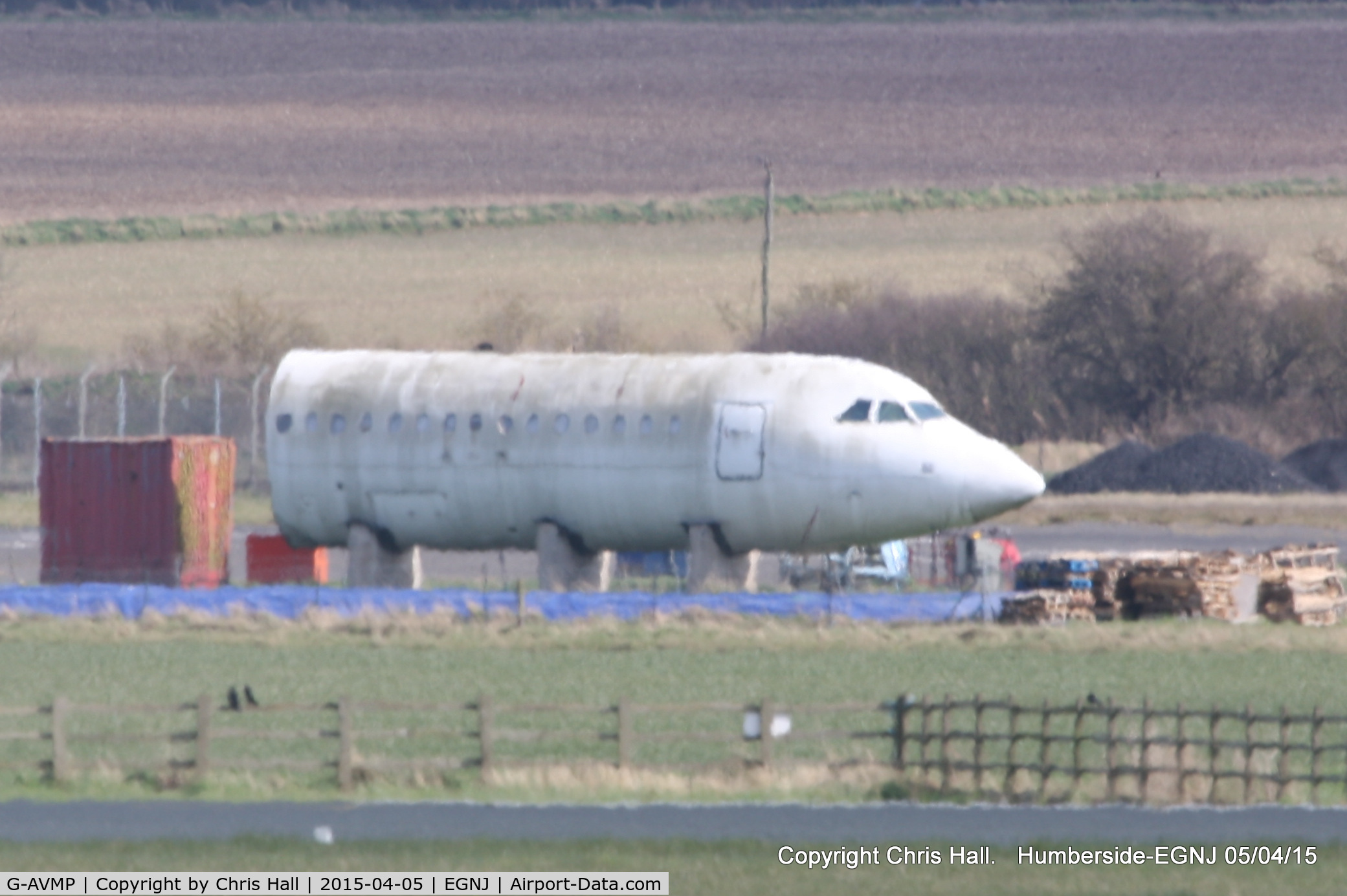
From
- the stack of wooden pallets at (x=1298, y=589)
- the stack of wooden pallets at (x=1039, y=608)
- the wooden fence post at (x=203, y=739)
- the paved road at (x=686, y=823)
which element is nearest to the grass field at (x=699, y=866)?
the paved road at (x=686, y=823)

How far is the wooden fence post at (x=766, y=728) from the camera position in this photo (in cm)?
2769

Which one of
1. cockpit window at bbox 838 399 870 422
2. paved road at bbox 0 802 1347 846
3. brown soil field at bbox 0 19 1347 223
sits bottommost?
paved road at bbox 0 802 1347 846

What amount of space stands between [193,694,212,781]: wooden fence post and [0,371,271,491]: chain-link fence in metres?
39.0

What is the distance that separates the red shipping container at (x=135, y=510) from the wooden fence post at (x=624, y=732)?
68.2 feet

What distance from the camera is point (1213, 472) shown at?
2758 inches

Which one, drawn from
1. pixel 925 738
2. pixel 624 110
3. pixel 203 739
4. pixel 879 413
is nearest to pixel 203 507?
pixel 879 413

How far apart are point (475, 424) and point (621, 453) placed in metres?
3.22

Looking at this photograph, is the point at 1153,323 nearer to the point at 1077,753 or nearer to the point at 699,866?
the point at 1077,753

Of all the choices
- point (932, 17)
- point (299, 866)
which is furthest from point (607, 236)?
point (299, 866)

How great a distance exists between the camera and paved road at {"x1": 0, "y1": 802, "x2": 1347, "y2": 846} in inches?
927

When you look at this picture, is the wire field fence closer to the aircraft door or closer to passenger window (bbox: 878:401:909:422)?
the aircraft door

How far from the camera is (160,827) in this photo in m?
24.2

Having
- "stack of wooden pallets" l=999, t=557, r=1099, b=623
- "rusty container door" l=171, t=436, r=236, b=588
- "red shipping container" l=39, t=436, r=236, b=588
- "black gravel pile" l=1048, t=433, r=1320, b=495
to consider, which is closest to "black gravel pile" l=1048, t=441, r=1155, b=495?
"black gravel pile" l=1048, t=433, r=1320, b=495

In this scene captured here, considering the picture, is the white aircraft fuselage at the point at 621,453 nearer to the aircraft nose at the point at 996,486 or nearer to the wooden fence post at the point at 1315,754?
the aircraft nose at the point at 996,486
